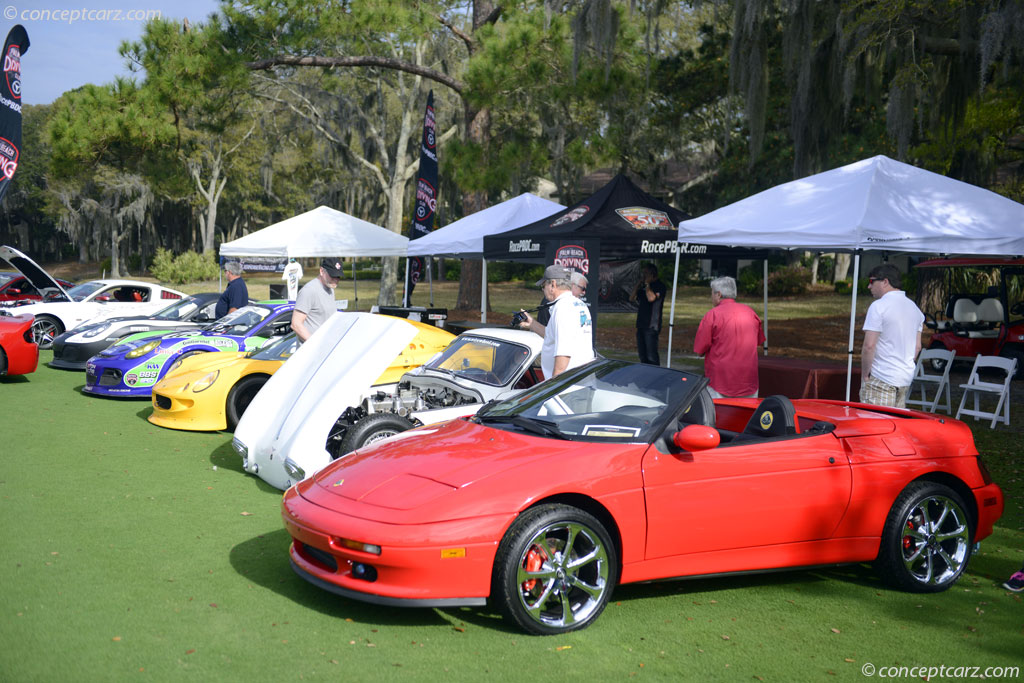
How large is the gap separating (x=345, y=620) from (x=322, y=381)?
2.74 m

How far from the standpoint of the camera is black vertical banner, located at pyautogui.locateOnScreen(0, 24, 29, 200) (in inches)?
689

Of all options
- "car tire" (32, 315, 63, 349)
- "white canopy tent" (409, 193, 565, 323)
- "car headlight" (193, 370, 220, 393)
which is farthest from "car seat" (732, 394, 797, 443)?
"car tire" (32, 315, 63, 349)

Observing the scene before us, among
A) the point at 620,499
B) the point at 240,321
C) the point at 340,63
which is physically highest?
the point at 340,63

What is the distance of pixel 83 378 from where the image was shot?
42.9 feet

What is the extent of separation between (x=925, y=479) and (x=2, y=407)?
9806mm

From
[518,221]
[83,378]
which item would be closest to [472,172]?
[518,221]

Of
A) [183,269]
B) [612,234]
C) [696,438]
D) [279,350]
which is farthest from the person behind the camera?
[183,269]

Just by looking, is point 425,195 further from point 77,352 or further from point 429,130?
point 77,352

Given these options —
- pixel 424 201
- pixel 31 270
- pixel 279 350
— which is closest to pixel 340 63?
pixel 424 201

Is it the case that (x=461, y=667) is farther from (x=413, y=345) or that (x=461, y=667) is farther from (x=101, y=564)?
(x=413, y=345)

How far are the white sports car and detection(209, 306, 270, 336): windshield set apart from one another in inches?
207

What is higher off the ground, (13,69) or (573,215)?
(13,69)

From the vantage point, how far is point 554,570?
4.16 metres

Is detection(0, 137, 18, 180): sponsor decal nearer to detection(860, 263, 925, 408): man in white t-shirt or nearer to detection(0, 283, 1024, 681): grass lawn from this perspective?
detection(0, 283, 1024, 681): grass lawn
